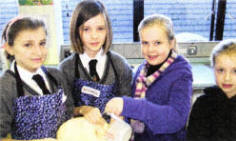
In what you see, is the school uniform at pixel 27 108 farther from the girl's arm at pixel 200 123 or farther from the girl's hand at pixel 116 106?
the girl's arm at pixel 200 123

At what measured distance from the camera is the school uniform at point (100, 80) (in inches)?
45.0

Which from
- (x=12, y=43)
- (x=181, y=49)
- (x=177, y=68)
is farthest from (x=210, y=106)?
(x=181, y=49)

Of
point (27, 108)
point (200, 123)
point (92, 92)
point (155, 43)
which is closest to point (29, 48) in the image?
point (27, 108)

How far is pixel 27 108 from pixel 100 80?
13.9 inches

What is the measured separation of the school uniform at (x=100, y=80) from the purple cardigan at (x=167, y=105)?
0.52 feet

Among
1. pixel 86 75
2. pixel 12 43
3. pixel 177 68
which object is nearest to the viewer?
pixel 12 43

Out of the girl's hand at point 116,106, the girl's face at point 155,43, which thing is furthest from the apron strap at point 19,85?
the girl's face at point 155,43

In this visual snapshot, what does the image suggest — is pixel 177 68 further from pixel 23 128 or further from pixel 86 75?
pixel 23 128

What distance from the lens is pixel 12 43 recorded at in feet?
3.04

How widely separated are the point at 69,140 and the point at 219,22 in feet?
6.18

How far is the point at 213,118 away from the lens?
106 cm

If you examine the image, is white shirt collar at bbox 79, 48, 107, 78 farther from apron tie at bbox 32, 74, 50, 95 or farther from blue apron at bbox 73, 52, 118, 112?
apron tie at bbox 32, 74, 50, 95

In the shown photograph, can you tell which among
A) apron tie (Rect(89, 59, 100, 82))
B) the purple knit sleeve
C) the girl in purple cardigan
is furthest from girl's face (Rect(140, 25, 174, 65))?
apron tie (Rect(89, 59, 100, 82))

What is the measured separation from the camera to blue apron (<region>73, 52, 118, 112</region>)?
1138mm
